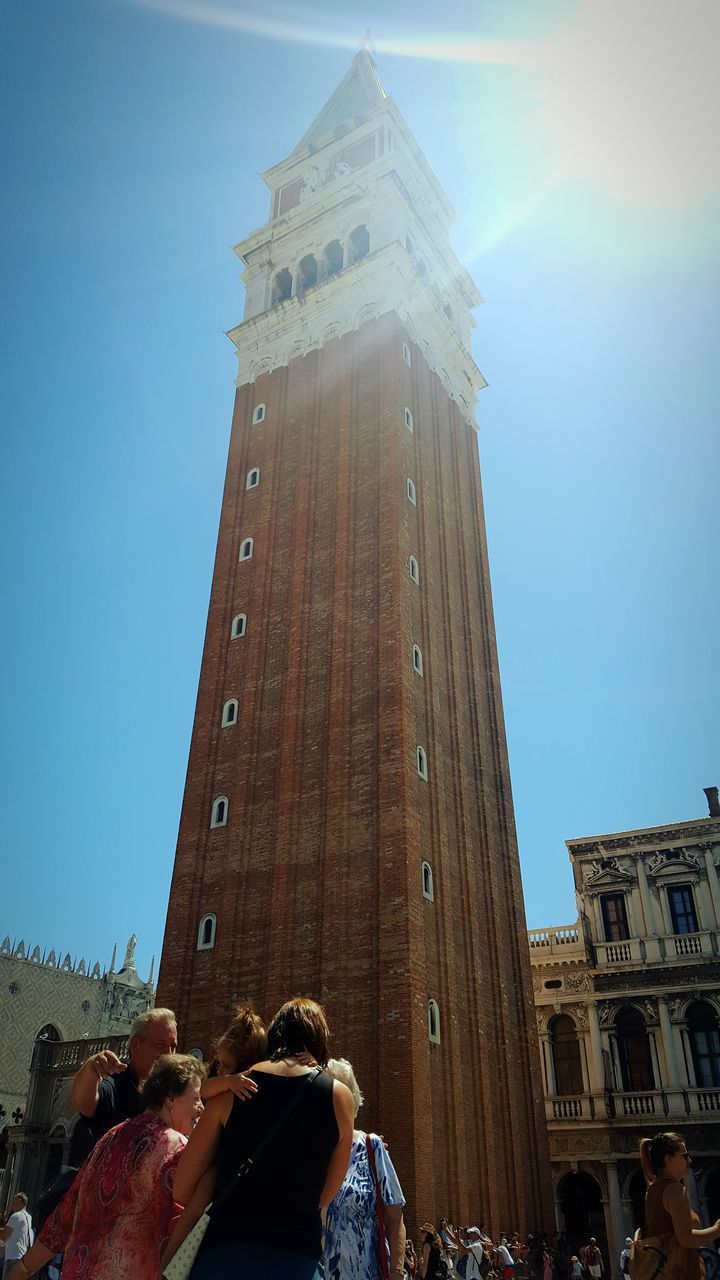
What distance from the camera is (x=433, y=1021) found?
20.0 meters

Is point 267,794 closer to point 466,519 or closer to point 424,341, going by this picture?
point 466,519

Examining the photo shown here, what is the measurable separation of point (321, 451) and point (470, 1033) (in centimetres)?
1779

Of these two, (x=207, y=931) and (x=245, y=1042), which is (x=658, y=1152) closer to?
(x=245, y=1042)

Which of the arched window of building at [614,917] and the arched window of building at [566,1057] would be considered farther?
the arched window of building at [614,917]

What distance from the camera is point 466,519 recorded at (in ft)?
106

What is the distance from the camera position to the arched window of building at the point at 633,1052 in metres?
28.3

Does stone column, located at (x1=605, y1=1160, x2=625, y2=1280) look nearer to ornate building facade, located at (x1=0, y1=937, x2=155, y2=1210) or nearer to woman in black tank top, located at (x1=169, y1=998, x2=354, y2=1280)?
A: ornate building facade, located at (x1=0, y1=937, x2=155, y2=1210)

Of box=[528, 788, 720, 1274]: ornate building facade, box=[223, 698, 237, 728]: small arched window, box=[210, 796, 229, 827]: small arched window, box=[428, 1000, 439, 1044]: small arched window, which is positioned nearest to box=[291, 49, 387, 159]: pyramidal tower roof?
box=[223, 698, 237, 728]: small arched window

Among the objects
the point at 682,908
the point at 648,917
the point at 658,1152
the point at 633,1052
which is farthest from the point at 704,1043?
the point at 658,1152

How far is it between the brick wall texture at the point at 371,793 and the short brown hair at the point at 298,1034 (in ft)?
50.9

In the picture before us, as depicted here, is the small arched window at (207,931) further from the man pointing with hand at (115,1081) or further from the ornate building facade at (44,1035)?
the man pointing with hand at (115,1081)

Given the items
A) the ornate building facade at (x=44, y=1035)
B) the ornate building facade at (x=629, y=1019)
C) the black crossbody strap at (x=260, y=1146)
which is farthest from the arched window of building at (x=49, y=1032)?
the black crossbody strap at (x=260, y=1146)

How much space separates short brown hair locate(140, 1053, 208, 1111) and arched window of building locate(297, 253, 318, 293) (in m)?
33.7

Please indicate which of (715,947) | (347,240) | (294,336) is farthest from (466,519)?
(715,947)
